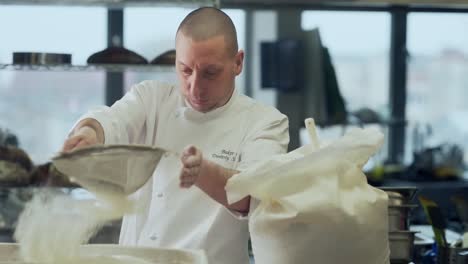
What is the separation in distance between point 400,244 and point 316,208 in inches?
18.0

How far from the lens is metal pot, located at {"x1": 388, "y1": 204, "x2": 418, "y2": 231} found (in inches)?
65.1

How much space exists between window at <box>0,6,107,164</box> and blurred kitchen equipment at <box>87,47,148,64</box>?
0.85 meters

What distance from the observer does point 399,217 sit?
1661 mm

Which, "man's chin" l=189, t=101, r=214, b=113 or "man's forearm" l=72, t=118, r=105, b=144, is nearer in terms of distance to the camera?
"man's forearm" l=72, t=118, r=105, b=144

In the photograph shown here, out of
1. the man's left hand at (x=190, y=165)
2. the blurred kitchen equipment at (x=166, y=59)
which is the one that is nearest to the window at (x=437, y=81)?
the blurred kitchen equipment at (x=166, y=59)

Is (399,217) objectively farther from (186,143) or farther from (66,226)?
(66,226)

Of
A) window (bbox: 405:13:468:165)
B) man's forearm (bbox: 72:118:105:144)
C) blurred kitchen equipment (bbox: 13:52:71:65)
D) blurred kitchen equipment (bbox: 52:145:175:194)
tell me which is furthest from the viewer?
window (bbox: 405:13:468:165)

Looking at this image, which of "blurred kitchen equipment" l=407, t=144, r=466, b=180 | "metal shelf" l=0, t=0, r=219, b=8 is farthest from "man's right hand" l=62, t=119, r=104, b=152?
"blurred kitchen equipment" l=407, t=144, r=466, b=180

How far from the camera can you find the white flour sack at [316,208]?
128cm

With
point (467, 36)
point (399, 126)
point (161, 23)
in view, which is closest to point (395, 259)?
point (161, 23)

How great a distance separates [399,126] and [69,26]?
1.84 meters

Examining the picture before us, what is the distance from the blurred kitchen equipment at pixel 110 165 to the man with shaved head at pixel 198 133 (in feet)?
0.55

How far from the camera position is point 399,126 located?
4039mm

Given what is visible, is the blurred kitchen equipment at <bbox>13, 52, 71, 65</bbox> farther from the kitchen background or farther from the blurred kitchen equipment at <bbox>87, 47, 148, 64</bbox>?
the kitchen background
